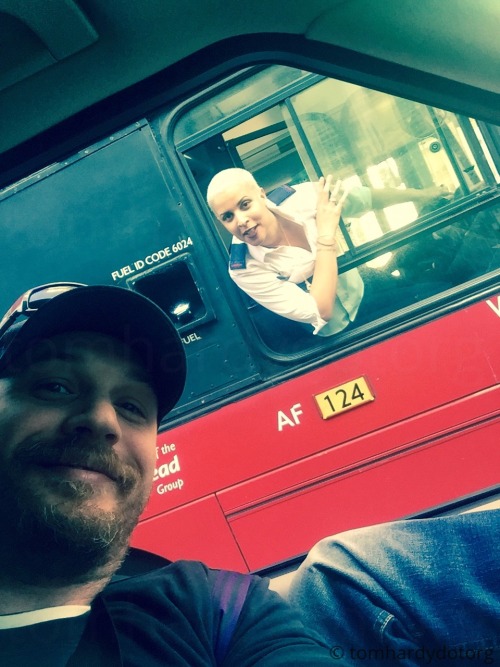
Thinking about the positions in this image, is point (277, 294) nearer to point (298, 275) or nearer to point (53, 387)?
point (298, 275)

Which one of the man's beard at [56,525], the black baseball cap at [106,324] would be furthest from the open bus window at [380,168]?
the man's beard at [56,525]

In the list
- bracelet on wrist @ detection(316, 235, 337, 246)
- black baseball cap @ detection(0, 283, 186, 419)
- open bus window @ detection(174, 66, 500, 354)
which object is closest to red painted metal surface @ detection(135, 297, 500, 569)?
open bus window @ detection(174, 66, 500, 354)

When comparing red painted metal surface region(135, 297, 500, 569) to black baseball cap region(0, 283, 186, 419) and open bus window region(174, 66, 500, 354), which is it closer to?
open bus window region(174, 66, 500, 354)

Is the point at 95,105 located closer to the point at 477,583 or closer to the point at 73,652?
the point at 73,652

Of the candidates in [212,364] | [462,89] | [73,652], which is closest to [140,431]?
[73,652]

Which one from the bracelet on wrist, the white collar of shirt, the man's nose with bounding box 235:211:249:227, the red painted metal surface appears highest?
the man's nose with bounding box 235:211:249:227

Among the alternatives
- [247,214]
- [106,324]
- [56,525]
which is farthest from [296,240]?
[56,525]

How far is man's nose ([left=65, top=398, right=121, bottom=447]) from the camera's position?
3.90 ft

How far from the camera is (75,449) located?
1.16 metres

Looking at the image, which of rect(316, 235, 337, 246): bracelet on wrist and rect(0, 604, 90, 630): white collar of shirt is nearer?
rect(0, 604, 90, 630): white collar of shirt

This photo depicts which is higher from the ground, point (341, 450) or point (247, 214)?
point (247, 214)

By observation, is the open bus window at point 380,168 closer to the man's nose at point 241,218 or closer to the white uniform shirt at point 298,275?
the white uniform shirt at point 298,275

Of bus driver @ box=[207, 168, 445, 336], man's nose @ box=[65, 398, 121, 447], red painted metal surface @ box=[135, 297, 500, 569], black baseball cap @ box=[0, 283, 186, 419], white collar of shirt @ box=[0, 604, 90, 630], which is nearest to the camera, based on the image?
white collar of shirt @ box=[0, 604, 90, 630]

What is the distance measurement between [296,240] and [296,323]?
439 millimetres
